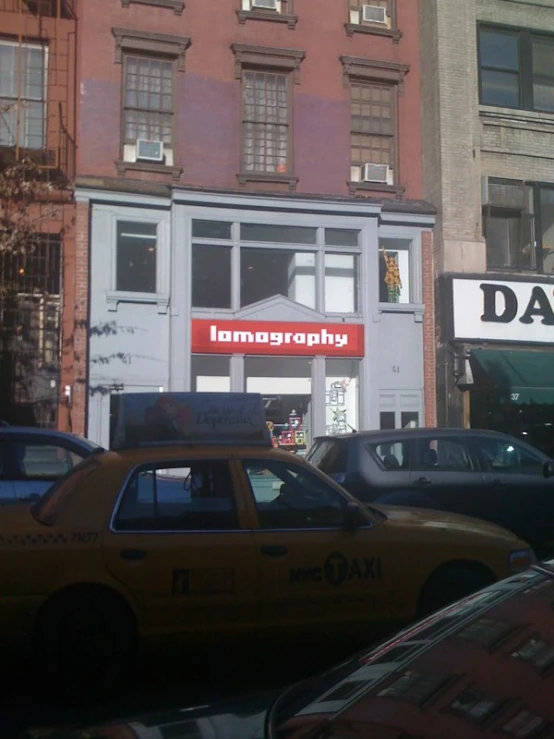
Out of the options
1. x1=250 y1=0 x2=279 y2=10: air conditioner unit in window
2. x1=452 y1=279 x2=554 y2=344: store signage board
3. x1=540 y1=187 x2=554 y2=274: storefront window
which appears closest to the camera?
x1=452 y1=279 x2=554 y2=344: store signage board

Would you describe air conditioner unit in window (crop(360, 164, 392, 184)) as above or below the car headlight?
above

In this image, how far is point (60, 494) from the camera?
5965 mm

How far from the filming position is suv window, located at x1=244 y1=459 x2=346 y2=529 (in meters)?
6.01

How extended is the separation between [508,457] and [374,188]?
9.76 m

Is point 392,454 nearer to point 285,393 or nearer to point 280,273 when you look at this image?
point 285,393

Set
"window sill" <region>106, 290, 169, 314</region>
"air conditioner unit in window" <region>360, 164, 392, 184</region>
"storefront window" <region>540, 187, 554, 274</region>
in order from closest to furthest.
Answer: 1. "window sill" <region>106, 290, 169, 314</region>
2. "air conditioner unit in window" <region>360, 164, 392, 184</region>
3. "storefront window" <region>540, 187, 554, 274</region>

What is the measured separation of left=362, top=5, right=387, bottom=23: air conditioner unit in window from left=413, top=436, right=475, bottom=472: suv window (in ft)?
40.6

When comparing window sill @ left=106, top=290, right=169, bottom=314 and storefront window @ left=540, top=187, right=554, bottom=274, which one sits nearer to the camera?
window sill @ left=106, top=290, right=169, bottom=314

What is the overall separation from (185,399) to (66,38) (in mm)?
13515

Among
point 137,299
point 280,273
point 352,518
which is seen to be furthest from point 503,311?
point 352,518

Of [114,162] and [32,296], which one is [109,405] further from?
[114,162]

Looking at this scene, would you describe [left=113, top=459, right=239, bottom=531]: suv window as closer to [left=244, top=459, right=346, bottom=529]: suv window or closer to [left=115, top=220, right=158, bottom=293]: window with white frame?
[left=244, top=459, right=346, bottom=529]: suv window

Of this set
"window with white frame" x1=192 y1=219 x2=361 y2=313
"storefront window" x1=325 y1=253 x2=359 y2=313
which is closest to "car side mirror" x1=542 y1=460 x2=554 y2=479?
"window with white frame" x1=192 y1=219 x2=361 y2=313

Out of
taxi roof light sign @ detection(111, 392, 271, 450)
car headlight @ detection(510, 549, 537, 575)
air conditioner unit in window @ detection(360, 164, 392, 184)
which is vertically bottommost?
car headlight @ detection(510, 549, 537, 575)
